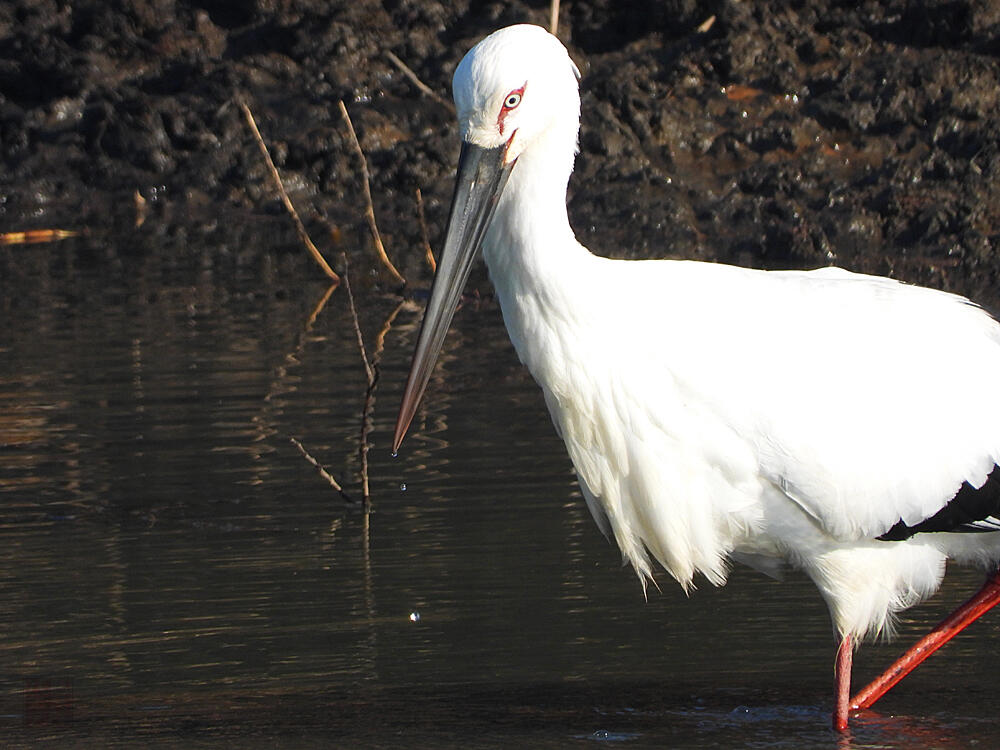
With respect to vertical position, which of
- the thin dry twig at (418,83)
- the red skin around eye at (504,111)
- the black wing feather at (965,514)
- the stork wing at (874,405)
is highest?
the thin dry twig at (418,83)

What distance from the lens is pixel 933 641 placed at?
5.76 m

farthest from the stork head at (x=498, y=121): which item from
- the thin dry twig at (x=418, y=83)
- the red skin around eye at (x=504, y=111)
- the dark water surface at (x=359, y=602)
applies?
the thin dry twig at (x=418, y=83)

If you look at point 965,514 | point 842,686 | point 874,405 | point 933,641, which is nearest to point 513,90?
point 874,405

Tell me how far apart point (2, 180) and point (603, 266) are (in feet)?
38.3

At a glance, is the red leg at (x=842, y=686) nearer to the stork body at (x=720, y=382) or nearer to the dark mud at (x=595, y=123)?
the stork body at (x=720, y=382)

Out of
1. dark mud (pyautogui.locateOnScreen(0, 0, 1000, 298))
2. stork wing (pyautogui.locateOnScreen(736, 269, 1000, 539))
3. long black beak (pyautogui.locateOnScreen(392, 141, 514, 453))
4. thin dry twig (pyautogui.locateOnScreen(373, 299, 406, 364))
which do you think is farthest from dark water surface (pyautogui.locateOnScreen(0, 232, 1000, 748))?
dark mud (pyautogui.locateOnScreen(0, 0, 1000, 298))

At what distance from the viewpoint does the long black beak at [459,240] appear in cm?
513

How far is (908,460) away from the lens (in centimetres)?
542

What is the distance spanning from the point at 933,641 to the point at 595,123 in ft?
29.1

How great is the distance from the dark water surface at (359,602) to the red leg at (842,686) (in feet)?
0.25

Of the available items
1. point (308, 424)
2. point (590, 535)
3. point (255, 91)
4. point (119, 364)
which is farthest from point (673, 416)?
point (255, 91)

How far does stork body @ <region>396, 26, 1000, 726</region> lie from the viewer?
200 inches

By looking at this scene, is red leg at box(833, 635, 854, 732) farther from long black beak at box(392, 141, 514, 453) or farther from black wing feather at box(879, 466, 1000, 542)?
long black beak at box(392, 141, 514, 453)

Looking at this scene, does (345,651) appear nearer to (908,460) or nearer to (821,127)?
(908,460)
